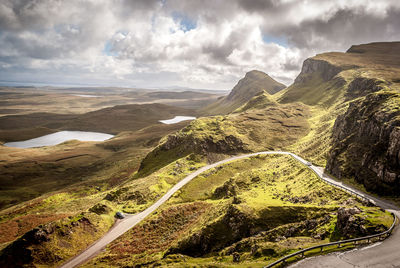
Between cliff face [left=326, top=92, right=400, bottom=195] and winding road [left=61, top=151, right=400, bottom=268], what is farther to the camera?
cliff face [left=326, top=92, right=400, bottom=195]

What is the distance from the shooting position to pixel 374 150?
4822 centimetres

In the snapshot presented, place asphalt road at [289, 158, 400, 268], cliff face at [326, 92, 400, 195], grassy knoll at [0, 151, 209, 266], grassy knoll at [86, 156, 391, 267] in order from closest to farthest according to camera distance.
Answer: asphalt road at [289, 158, 400, 268] → grassy knoll at [86, 156, 391, 267] → cliff face at [326, 92, 400, 195] → grassy knoll at [0, 151, 209, 266]

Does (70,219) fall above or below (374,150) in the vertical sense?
below

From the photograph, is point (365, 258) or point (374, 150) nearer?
point (365, 258)

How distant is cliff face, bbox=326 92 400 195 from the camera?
135ft

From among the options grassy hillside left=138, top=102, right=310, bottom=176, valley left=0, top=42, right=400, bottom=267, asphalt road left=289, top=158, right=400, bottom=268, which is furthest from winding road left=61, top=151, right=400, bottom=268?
grassy hillside left=138, top=102, right=310, bottom=176

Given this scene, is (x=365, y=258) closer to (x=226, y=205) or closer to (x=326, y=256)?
(x=326, y=256)

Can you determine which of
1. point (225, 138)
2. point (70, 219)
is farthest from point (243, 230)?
point (225, 138)

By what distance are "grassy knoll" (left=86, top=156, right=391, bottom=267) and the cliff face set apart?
6627 millimetres

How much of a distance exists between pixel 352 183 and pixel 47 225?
215ft

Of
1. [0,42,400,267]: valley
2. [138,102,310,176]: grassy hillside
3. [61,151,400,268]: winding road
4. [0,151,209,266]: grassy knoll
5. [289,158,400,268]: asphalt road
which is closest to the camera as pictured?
[289,158,400,268]: asphalt road

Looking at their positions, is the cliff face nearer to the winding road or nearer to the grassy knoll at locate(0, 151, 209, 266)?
the winding road

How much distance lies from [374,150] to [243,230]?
35.4 m

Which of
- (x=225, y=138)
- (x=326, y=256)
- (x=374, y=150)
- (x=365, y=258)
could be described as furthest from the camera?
(x=225, y=138)
